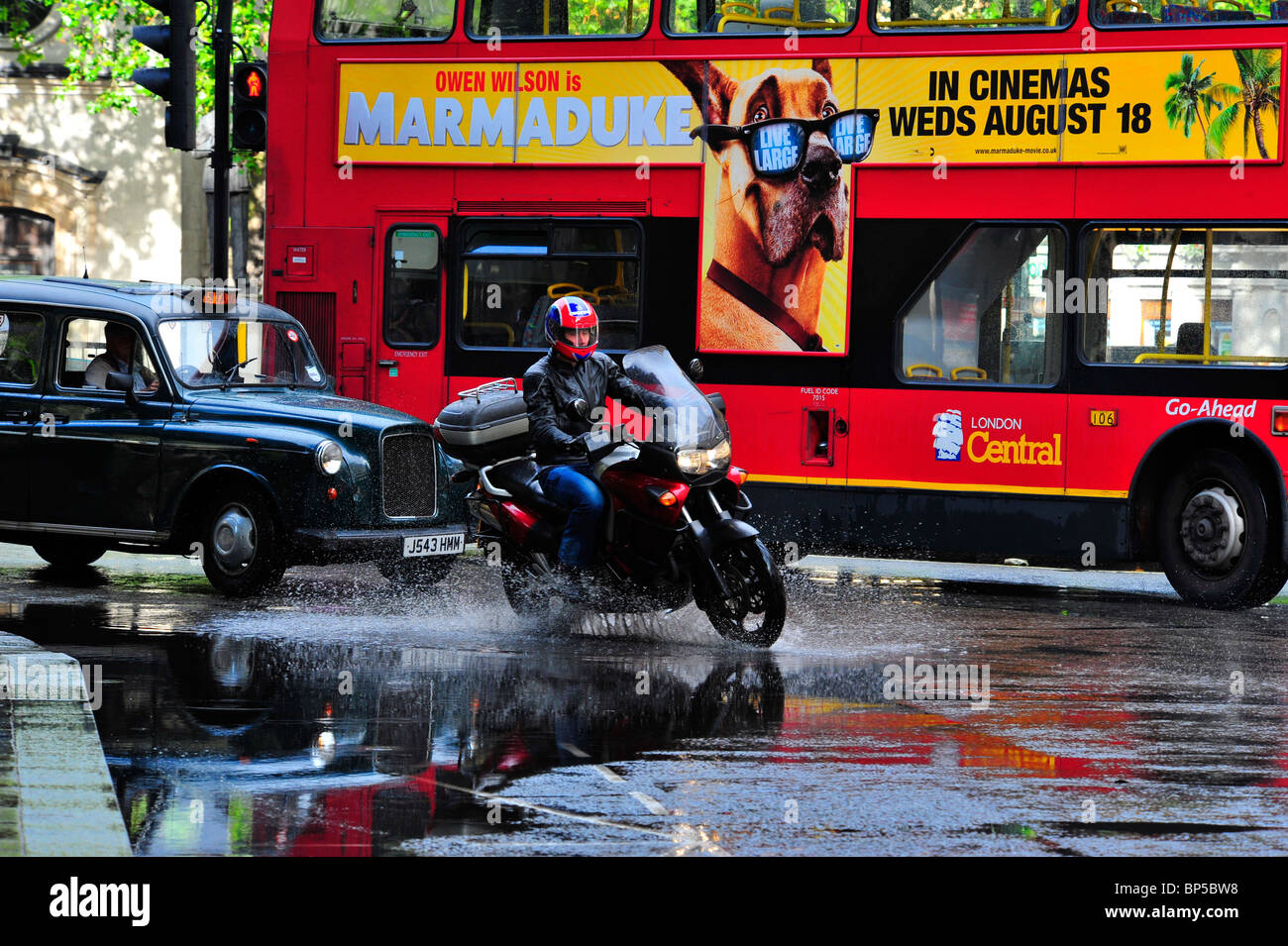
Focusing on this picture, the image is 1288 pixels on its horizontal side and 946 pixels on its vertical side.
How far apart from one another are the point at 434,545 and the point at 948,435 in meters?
3.47

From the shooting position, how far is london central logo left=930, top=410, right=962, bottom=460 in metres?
12.8

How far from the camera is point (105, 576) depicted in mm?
13133

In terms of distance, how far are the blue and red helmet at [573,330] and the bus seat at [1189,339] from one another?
13.2 feet

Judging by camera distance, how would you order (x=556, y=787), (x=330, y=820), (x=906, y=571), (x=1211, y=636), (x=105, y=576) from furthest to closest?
1. (x=906, y=571)
2. (x=105, y=576)
3. (x=1211, y=636)
4. (x=556, y=787)
5. (x=330, y=820)

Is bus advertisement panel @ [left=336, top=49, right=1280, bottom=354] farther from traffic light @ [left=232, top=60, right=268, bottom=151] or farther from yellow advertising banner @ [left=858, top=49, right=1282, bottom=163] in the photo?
traffic light @ [left=232, top=60, right=268, bottom=151]

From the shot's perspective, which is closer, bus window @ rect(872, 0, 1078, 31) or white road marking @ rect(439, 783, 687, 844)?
white road marking @ rect(439, 783, 687, 844)

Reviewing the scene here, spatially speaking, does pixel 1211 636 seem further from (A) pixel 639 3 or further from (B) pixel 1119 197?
(A) pixel 639 3

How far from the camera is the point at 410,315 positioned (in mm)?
14305

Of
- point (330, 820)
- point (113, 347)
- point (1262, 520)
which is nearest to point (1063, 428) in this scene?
point (1262, 520)

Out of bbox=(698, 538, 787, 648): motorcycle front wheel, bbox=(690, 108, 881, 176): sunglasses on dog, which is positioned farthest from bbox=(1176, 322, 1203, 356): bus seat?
bbox=(698, 538, 787, 648): motorcycle front wheel

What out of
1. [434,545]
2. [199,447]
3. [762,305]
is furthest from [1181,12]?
[199,447]

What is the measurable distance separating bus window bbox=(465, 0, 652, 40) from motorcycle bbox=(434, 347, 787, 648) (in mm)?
3844

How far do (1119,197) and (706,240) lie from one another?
9.22ft

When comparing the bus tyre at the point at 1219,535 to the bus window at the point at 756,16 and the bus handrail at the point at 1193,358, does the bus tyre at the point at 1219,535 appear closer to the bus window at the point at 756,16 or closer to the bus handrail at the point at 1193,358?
the bus handrail at the point at 1193,358
